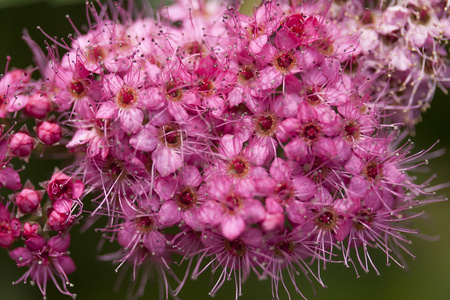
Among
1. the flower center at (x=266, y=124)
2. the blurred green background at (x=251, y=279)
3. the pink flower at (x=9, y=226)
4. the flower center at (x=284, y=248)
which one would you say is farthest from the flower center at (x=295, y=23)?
the pink flower at (x=9, y=226)

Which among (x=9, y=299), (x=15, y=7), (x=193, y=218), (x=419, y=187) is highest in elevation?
(x=15, y=7)

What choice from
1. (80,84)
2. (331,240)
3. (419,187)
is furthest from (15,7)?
(419,187)

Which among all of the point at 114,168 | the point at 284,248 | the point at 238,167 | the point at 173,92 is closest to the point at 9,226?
the point at 114,168

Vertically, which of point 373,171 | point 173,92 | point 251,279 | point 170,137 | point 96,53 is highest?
point 96,53

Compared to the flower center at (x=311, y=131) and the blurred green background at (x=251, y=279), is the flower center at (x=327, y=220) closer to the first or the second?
the flower center at (x=311, y=131)

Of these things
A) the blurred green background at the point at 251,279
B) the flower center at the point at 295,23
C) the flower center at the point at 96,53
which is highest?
the flower center at the point at 96,53

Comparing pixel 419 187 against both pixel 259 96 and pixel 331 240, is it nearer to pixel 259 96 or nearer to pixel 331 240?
pixel 331 240

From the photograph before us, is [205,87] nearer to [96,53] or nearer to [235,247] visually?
[96,53]

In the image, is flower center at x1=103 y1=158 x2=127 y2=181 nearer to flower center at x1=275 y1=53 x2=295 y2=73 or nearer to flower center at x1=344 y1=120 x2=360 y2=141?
flower center at x1=275 y1=53 x2=295 y2=73
